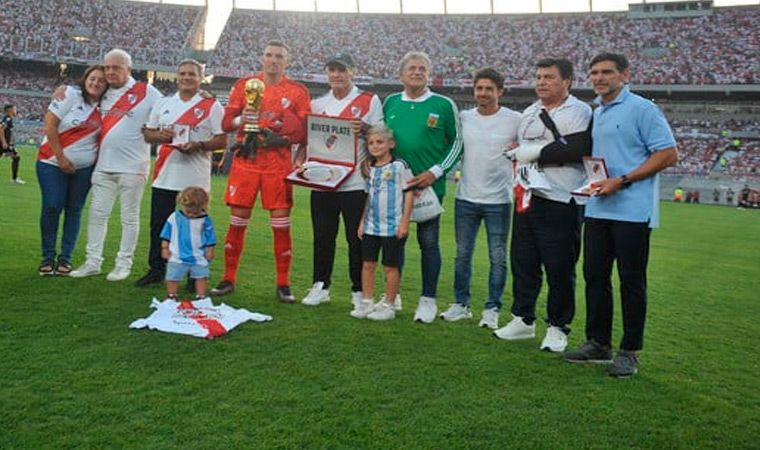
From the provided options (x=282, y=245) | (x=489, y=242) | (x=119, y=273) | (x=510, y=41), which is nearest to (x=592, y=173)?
(x=489, y=242)

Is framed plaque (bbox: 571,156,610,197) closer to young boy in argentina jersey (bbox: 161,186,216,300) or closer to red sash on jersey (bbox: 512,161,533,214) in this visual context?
red sash on jersey (bbox: 512,161,533,214)

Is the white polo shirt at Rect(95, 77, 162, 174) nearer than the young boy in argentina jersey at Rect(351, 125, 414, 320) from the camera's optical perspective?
No

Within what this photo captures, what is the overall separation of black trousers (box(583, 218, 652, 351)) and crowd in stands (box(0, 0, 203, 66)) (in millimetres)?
48203

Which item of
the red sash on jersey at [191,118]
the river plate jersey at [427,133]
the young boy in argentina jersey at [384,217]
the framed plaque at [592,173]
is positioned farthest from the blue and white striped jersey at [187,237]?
the framed plaque at [592,173]

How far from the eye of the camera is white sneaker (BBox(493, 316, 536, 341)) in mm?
4801

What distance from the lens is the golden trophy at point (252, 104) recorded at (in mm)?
5258

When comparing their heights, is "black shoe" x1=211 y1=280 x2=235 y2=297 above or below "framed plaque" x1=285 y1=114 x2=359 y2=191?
below

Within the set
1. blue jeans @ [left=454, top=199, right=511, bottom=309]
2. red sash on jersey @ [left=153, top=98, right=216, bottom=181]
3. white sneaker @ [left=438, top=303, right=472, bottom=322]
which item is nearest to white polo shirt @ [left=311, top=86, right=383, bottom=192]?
blue jeans @ [left=454, top=199, right=511, bottom=309]

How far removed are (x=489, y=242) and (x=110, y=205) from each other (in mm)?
3322

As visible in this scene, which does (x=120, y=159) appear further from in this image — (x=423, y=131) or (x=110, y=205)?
(x=423, y=131)

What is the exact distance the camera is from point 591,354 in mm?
4324

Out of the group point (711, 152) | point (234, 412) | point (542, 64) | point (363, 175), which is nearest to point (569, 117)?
point (542, 64)

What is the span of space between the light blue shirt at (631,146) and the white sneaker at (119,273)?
A: 402 cm

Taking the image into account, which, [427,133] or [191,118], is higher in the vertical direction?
[191,118]
